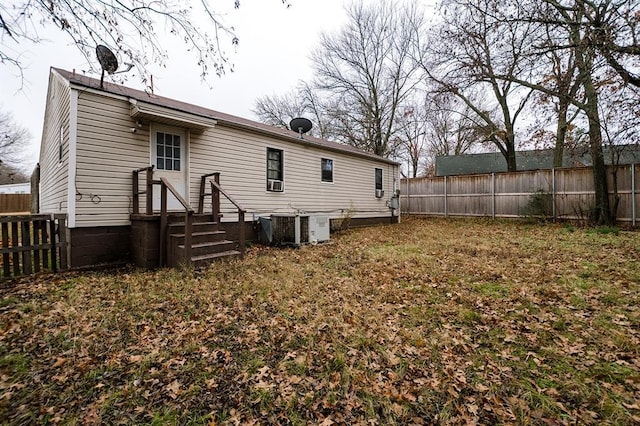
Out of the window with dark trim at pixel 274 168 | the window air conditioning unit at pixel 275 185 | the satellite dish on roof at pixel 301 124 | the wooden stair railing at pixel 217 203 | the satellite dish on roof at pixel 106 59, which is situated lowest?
the wooden stair railing at pixel 217 203

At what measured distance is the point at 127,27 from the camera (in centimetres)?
388

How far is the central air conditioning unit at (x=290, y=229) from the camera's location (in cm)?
828

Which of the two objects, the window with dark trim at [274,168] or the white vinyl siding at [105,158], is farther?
the window with dark trim at [274,168]

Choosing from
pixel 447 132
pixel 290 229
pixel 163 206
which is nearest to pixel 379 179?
pixel 290 229

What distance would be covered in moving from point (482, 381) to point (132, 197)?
689cm

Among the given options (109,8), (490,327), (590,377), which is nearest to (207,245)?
(109,8)

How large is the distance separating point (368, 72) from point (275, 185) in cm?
1482

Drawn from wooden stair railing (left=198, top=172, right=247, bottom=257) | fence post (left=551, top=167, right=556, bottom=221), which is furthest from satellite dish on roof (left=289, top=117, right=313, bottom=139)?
fence post (left=551, top=167, right=556, bottom=221)

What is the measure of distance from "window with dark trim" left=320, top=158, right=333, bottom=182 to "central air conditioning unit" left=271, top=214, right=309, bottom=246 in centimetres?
314

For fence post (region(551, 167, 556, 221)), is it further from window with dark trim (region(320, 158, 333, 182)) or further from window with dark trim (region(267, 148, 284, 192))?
window with dark trim (region(267, 148, 284, 192))

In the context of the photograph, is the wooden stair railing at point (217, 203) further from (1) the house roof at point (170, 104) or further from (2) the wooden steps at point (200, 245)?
(1) the house roof at point (170, 104)

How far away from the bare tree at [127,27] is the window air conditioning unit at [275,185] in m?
4.75

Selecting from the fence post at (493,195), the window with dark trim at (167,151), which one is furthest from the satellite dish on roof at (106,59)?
the fence post at (493,195)

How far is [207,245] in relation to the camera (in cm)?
586
